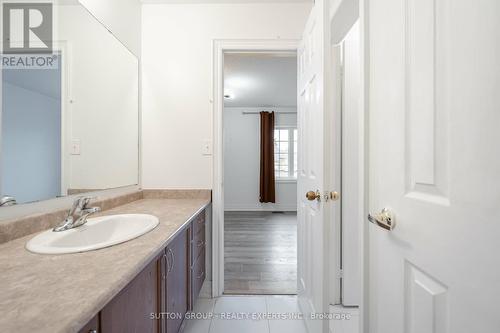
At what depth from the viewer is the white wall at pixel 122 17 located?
1.46m

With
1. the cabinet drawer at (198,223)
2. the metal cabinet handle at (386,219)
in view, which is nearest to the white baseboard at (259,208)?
the cabinet drawer at (198,223)

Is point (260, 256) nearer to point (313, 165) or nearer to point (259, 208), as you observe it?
point (313, 165)

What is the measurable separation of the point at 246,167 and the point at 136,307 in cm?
Answer: 472

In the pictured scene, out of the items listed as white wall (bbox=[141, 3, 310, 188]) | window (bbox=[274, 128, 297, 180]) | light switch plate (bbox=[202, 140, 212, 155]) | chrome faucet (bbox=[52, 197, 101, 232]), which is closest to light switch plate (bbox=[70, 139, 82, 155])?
chrome faucet (bbox=[52, 197, 101, 232])

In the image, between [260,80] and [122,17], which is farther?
[260,80]

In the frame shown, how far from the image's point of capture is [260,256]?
274 centimetres

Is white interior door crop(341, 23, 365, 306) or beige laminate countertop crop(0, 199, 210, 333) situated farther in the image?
white interior door crop(341, 23, 365, 306)

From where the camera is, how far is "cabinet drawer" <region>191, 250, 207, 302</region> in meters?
1.54

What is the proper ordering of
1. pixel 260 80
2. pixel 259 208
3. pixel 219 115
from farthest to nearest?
pixel 259 208
pixel 260 80
pixel 219 115

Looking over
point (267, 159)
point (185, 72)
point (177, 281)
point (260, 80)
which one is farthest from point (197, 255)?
point (267, 159)

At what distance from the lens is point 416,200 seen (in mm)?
638

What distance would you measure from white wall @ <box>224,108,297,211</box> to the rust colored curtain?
0.18 m

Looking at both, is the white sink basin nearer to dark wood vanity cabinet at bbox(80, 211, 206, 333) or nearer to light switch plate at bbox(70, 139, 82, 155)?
dark wood vanity cabinet at bbox(80, 211, 206, 333)

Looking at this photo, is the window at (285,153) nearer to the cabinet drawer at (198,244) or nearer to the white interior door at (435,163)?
the cabinet drawer at (198,244)
